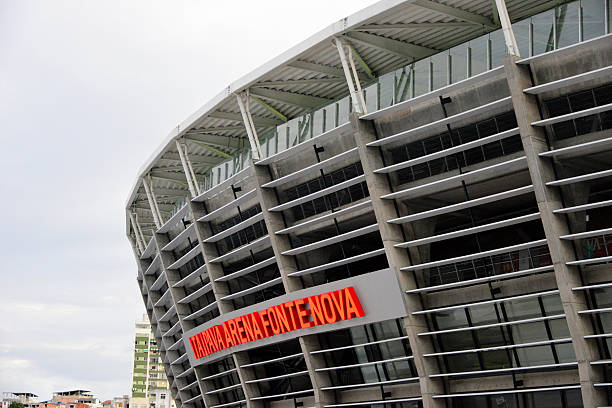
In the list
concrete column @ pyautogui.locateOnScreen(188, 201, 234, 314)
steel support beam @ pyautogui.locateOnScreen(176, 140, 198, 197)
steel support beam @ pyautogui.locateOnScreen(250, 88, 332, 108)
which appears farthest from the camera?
steel support beam @ pyautogui.locateOnScreen(176, 140, 198, 197)

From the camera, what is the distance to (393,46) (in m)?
30.4

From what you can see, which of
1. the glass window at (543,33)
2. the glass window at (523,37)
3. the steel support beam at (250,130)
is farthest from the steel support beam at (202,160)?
the glass window at (543,33)

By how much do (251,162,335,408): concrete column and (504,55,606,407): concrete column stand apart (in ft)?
38.2

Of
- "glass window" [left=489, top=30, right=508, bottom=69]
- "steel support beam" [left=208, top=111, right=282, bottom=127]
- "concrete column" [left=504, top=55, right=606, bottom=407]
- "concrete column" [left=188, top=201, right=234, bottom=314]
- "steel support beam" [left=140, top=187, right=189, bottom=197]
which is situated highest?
"steel support beam" [left=140, top=187, right=189, bottom=197]

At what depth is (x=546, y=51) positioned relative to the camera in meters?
24.6

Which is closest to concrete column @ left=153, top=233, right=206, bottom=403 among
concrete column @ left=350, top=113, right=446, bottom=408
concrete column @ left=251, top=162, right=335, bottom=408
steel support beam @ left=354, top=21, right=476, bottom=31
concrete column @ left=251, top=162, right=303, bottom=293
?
concrete column @ left=251, top=162, right=335, bottom=408

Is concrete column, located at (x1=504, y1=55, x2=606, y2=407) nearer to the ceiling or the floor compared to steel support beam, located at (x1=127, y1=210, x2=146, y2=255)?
nearer to the floor

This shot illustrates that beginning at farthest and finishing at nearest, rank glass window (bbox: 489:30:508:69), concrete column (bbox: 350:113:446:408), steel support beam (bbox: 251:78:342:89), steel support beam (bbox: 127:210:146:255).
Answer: steel support beam (bbox: 127:210:146:255)
steel support beam (bbox: 251:78:342:89)
concrete column (bbox: 350:113:446:408)
glass window (bbox: 489:30:508:69)

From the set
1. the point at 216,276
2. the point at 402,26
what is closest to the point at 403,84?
the point at 402,26

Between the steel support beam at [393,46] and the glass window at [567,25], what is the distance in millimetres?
7653

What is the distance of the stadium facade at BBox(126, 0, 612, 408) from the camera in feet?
76.9

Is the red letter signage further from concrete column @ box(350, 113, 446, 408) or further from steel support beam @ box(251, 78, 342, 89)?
steel support beam @ box(251, 78, 342, 89)

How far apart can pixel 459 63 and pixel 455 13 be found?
3.20 m

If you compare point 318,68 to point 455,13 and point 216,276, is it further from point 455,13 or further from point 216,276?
point 216,276
